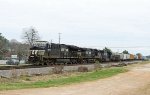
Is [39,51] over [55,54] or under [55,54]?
over

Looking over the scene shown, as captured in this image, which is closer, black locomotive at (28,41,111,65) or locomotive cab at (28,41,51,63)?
locomotive cab at (28,41,51,63)

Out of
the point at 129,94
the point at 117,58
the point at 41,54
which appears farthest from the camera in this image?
the point at 117,58

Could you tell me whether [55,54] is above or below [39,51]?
below

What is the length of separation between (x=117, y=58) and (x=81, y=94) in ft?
219

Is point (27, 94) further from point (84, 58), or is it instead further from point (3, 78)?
point (84, 58)

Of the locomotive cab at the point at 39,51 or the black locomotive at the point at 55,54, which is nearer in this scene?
the locomotive cab at the point at 39,51

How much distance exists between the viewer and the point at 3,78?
21938mm

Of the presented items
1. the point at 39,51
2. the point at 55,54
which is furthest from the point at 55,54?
the point at 39,51

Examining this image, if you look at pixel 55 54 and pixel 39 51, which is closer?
pixel 39 51

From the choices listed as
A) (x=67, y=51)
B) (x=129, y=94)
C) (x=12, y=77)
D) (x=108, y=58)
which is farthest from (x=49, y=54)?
(x=108, y=58)

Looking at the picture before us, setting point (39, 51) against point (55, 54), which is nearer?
point (39, 51)

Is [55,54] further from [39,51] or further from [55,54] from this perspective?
[39,51]

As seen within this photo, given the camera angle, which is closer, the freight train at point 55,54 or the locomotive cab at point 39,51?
the locomotive cab at point 39,51

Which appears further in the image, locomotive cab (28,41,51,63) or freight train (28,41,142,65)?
freight train (28,41,142,65)
